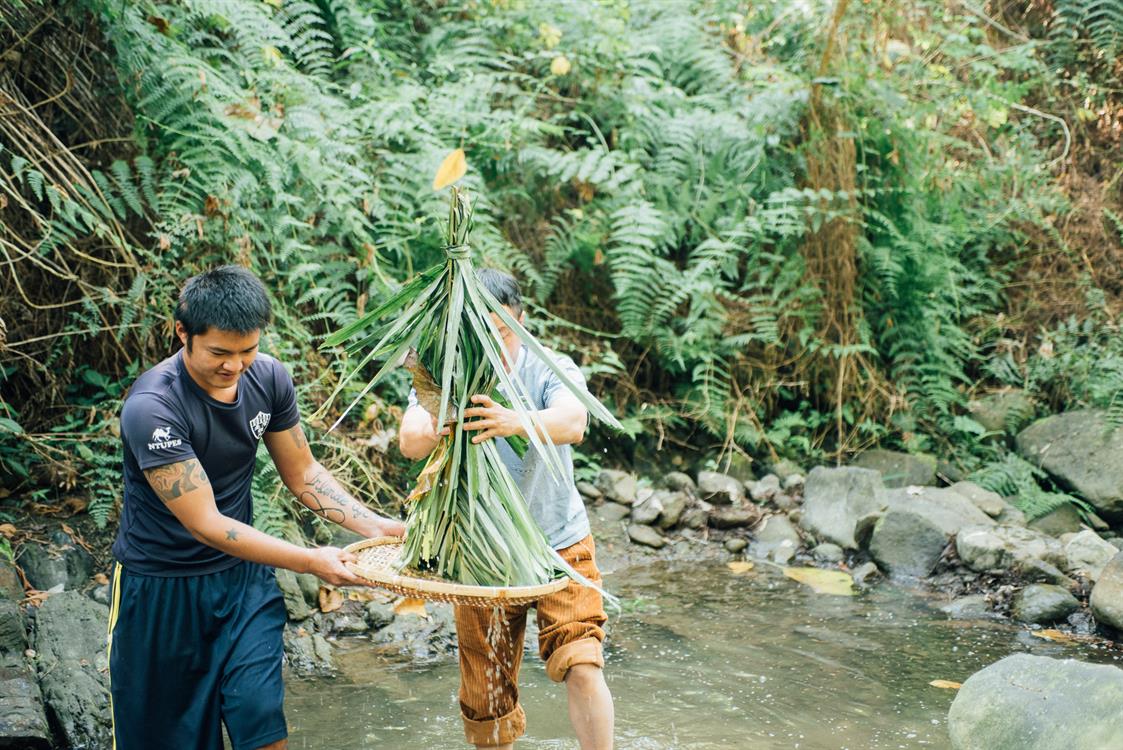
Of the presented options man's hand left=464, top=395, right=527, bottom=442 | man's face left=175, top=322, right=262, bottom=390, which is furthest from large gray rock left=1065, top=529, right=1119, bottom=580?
man's face left=175, top=322, right=262, bottom=390

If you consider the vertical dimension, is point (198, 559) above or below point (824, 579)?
above

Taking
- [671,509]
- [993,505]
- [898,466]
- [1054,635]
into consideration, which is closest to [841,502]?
A: [898,466]

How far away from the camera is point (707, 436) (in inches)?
294

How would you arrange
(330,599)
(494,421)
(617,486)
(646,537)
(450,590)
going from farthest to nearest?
1. (617,486)
2. (646,537)
3. (330,599)
4. (494,421)
5. (450,590)

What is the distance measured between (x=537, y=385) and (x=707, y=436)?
439 centimetres

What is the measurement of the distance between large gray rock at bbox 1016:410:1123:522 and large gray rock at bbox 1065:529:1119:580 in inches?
28.1

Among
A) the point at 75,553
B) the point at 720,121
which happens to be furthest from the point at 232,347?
the point at 720,121

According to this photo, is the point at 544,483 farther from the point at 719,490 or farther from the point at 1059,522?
the point at 1059,522

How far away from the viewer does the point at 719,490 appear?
22.6ft

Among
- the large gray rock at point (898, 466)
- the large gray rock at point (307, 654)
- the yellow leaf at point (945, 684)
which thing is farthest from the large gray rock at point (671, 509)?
the large gray rock at point (307, 654)

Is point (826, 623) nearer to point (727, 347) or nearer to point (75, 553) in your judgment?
point (727, 347)

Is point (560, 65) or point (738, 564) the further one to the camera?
point (560, 65)

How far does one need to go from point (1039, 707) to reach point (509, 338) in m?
2.26

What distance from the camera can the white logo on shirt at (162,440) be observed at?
2.71 meters
